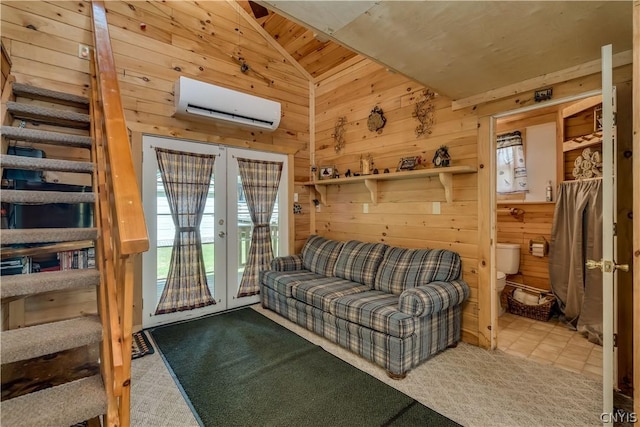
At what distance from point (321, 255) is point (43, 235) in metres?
2.67

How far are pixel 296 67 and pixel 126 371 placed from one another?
4.26 metres

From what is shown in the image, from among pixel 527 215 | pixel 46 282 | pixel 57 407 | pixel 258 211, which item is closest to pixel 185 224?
pixel 258 211

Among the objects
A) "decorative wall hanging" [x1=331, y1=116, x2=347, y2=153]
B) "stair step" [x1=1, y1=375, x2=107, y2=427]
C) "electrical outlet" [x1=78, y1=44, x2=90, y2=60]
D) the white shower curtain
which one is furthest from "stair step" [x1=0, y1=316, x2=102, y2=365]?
the white shower curtain

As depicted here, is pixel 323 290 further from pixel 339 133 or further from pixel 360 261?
pixel 339 133

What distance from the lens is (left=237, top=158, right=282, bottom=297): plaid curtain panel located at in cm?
390

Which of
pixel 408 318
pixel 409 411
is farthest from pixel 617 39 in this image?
pixel 409 411

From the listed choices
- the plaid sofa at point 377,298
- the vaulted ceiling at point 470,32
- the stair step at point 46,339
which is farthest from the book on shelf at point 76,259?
the vaulted ceiling at point 470,32

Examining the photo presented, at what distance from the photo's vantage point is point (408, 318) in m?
2.29

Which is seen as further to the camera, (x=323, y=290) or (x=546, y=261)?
(x=546, y=261)

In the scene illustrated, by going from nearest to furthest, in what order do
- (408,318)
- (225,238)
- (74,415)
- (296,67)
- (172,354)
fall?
(74,415)
(408,318)
(172,354)
(225,238)
(296,67)

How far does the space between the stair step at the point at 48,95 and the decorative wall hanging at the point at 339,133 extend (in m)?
2.73

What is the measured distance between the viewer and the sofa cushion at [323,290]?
2855mm

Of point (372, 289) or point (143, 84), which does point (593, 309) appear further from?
point (143, 84)

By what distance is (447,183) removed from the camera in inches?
115
